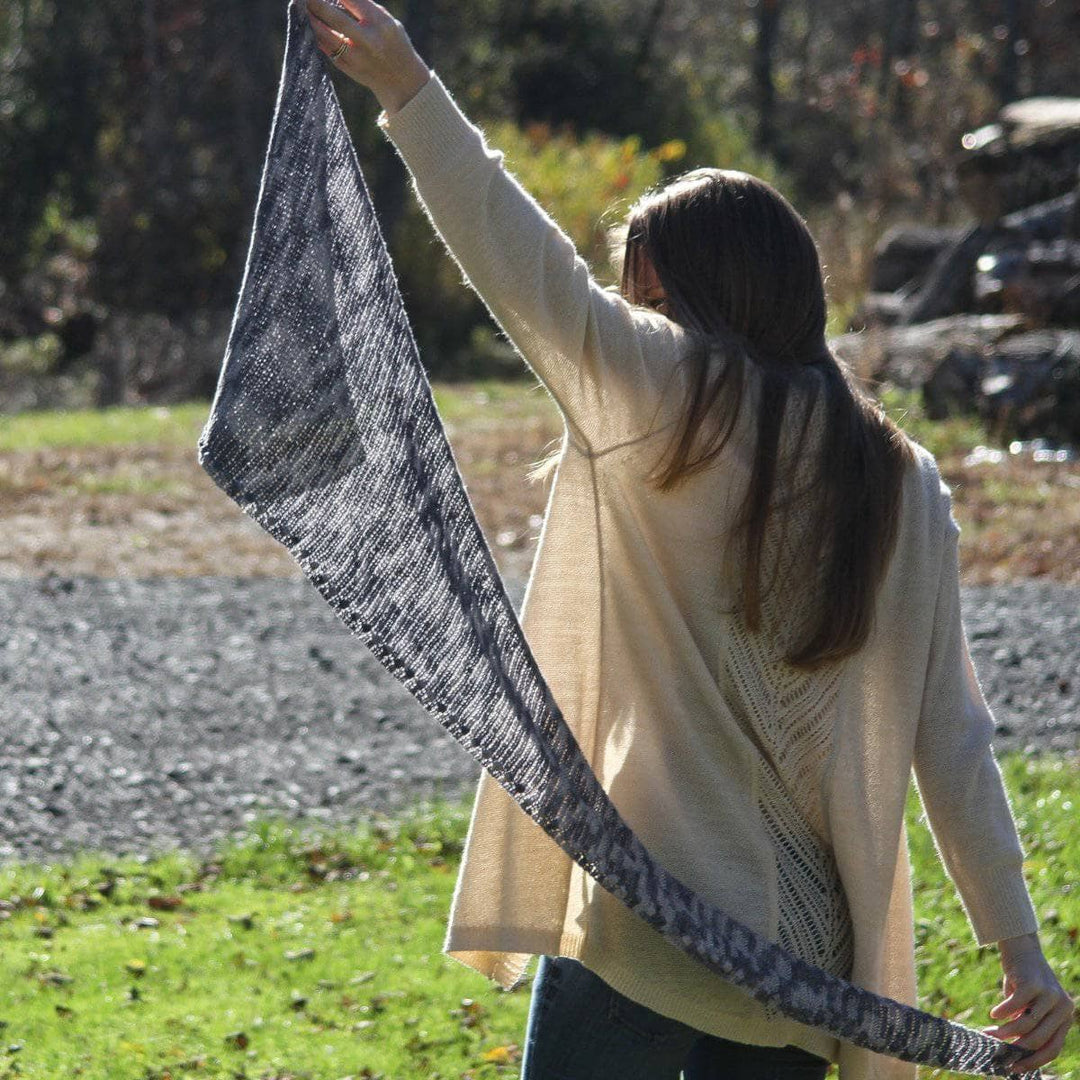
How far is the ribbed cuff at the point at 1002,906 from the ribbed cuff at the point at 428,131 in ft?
3.78

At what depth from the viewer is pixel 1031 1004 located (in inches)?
93.2

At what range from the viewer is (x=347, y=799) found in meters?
6.51

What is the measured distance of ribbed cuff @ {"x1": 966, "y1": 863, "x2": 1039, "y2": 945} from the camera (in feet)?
7.67

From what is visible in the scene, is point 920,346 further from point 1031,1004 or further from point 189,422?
point 1031,1004

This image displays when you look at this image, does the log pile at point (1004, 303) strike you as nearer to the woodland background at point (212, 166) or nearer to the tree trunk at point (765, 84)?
the woodland background at point (212, 166)

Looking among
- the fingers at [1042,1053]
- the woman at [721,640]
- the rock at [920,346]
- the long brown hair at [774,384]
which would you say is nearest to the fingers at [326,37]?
the woman at [721,640]

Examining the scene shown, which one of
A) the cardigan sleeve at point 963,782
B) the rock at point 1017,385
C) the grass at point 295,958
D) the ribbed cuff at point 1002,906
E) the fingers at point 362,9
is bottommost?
the grass at point 295,958

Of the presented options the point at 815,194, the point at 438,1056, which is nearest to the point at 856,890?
the point at 438,1056

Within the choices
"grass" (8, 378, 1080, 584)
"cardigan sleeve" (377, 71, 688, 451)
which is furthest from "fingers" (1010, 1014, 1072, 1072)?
"grass" (8, 378, 1080, 584)

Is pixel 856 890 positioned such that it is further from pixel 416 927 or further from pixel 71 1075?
pixel 416 927

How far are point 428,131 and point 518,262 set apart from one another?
18 centimetres

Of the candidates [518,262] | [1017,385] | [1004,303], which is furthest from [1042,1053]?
[1004,303]

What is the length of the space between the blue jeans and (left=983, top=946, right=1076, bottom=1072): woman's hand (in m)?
0.38

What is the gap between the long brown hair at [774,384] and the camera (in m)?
2.14
